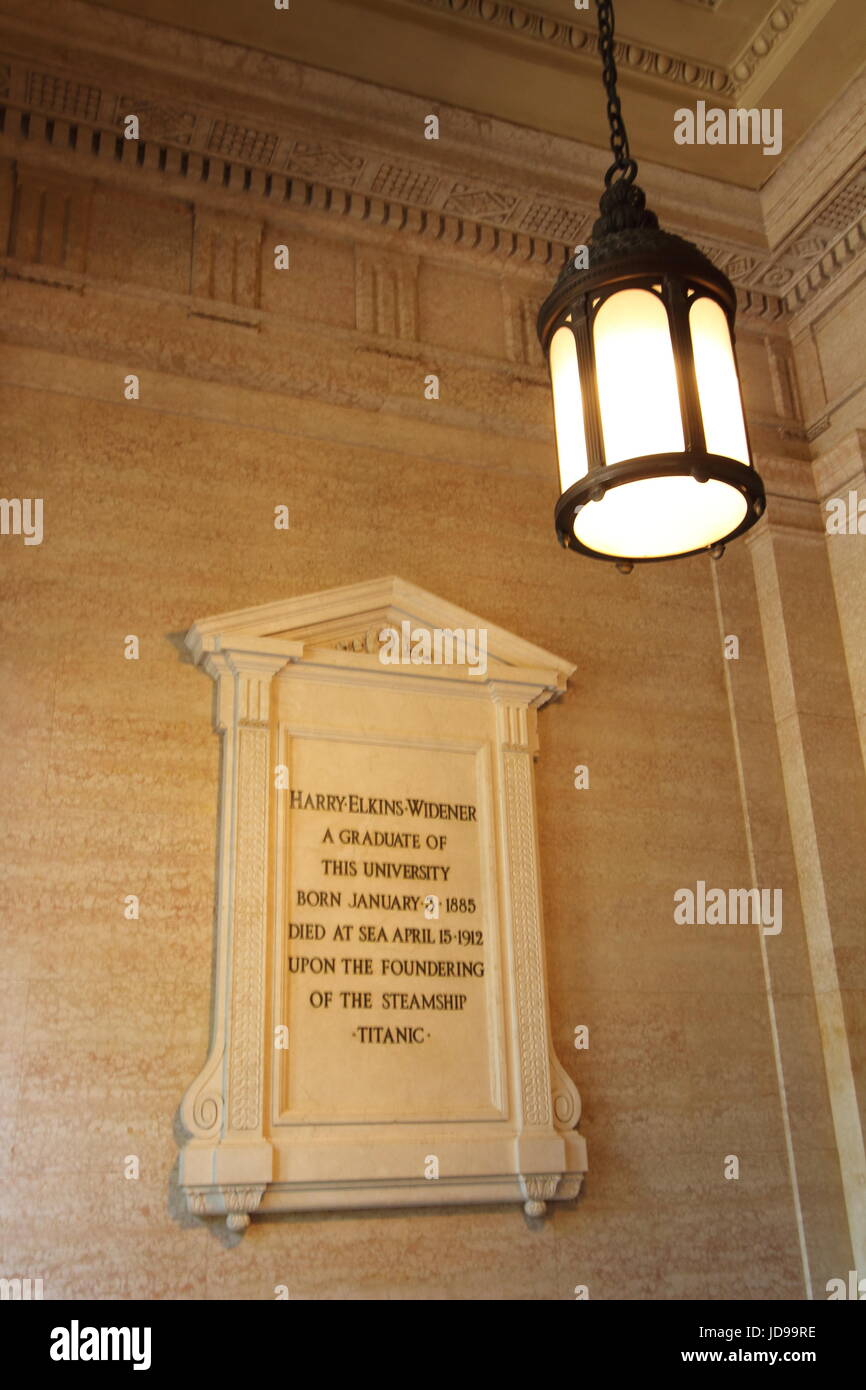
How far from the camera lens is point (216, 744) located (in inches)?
221

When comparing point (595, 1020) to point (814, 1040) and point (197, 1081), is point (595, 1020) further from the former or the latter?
point (197, 1081)

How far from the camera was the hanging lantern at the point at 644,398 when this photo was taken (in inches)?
111

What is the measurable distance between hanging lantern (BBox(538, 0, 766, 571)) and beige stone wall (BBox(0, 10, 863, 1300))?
2.88 metres

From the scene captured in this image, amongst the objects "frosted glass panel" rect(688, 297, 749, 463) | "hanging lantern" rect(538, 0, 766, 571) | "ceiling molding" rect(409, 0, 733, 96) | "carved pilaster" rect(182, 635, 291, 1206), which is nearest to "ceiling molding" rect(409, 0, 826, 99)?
"ceiling molding" rect(409, 0, 733, 96)

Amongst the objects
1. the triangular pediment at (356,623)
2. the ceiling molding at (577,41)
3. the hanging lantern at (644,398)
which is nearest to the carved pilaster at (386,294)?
the ceiling molding at (577,41)

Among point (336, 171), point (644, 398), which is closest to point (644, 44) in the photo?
point (336, 171)

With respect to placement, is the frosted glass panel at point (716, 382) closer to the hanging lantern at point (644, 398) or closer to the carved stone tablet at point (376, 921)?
the hanging lantern at point (644, 398)

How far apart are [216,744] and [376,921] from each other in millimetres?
1048

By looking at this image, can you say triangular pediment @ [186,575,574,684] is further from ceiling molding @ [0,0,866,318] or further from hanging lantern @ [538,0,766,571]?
hanging lantern @ [538,0,766,571]

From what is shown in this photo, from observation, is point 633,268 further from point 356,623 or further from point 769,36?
point 769,36

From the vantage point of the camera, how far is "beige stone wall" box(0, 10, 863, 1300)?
4.99m

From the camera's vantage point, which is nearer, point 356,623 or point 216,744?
point 216,744

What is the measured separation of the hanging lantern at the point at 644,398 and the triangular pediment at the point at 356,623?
2738 millimetres

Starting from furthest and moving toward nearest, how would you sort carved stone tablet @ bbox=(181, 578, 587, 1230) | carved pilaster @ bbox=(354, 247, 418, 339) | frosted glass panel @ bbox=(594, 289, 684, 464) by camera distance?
carved pilaster @ bbox=(354, 247, 418, 339) < carved stone tablet @ bbox=(181, 578, 587, 1230) < frosted glass panel @ bbox=(594, 289, 684, 464)
